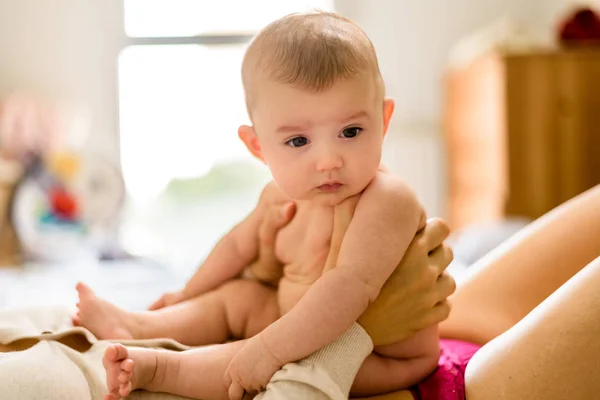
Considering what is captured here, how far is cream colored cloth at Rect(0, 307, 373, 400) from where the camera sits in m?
0.76

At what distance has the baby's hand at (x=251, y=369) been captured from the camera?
83 cm

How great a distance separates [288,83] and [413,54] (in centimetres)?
360

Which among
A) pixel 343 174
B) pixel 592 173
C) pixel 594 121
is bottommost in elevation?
pixel 592 173

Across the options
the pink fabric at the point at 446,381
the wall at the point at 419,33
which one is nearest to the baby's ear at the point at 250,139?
the pink fabric at the point at 446,381

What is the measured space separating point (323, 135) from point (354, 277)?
0.58 feet

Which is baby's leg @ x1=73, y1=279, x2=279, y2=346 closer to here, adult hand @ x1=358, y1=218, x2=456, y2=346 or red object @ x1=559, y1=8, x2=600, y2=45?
adult hand @ x1=358, y1=218, x2=456, y2=346

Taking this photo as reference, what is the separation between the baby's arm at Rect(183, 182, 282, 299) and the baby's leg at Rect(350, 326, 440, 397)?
0.91 feet

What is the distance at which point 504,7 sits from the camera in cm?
436

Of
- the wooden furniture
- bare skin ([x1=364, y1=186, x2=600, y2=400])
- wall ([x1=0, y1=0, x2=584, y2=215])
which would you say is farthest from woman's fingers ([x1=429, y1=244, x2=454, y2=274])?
wall ([x1=0, y1=0, x2=584, y2=215])

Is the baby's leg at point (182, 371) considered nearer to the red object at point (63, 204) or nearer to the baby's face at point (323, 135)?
the baby's face at point (323, 135)

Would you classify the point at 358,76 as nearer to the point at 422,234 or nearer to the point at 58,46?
the point at 422,234

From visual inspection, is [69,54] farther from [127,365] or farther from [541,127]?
[127,365]

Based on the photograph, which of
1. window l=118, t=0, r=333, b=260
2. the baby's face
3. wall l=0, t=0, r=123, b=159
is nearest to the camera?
the baby's face

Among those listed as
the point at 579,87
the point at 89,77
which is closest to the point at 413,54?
the point at 579,87
